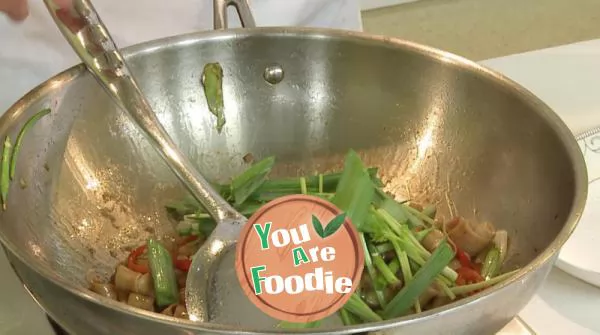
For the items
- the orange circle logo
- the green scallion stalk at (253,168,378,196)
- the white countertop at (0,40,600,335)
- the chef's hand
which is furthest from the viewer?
the chef's hand

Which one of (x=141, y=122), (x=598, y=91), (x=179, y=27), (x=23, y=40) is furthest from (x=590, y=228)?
(x=23, y=40)

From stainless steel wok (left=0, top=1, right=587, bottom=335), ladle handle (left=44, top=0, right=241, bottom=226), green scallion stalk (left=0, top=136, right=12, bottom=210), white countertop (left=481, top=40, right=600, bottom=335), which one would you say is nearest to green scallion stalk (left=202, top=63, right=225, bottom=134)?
stainless steel wok (left=0, top=1, right=587, bottom=335)

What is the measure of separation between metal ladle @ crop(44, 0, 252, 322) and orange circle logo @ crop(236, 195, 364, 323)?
0.08 meters

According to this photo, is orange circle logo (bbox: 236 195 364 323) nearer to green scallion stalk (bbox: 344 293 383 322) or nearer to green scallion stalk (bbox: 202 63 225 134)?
green scallion stalk (bbox: 344 293 383 322)

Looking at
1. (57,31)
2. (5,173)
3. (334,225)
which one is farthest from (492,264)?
(57,31)

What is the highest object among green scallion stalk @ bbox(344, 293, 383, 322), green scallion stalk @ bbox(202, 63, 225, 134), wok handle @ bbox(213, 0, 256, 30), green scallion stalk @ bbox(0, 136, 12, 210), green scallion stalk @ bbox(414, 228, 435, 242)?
wok handle @ bbox(213, 0, 256, 30)

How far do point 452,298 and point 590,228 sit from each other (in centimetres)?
21

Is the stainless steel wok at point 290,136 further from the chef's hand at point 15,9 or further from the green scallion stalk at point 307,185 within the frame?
the chef's hand at point 15,9

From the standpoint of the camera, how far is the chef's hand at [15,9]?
3.04 feet

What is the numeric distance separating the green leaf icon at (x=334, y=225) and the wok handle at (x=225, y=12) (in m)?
0.30

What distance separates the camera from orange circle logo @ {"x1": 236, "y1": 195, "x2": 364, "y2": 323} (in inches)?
22.3

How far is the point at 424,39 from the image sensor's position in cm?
174

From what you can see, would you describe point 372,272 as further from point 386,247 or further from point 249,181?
point 249,181

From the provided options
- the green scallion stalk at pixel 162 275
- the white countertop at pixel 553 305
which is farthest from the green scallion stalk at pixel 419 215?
the green scallion stalk at pixel 162 275
